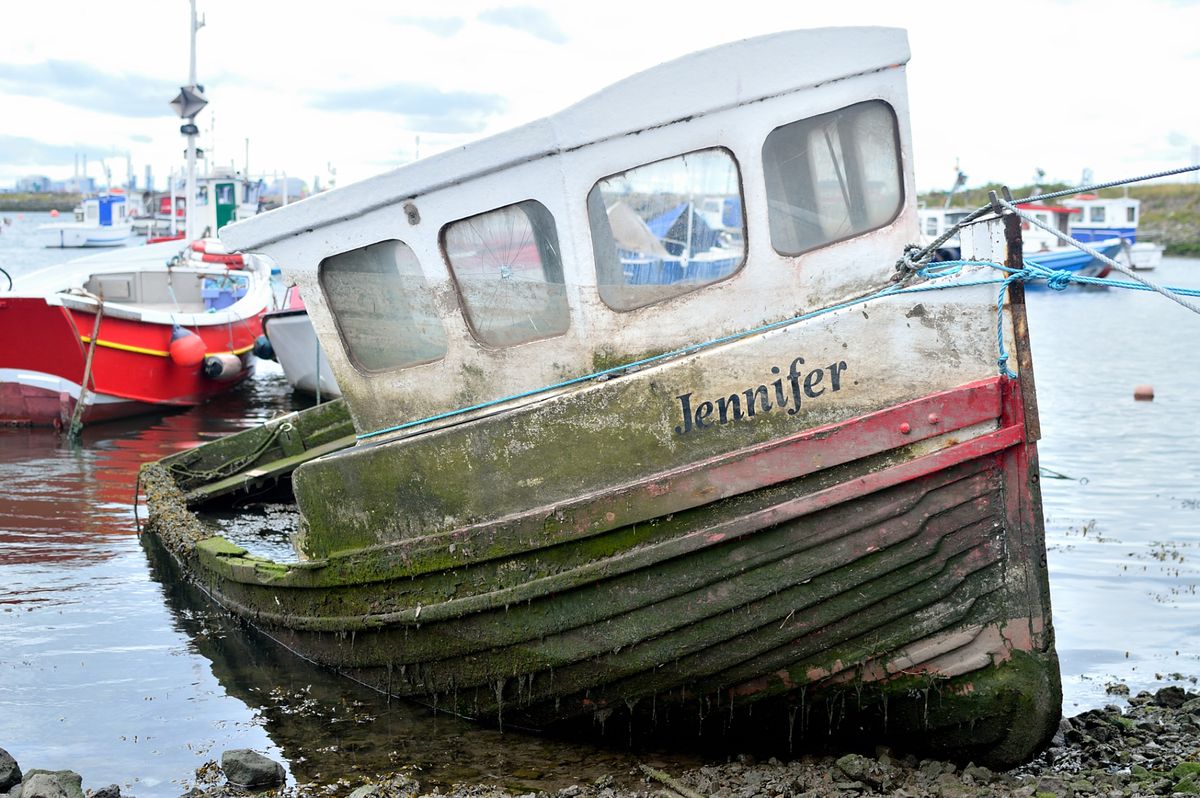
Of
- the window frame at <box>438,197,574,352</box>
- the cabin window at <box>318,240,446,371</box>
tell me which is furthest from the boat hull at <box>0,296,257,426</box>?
the window frame at <box>438,197,574,352</box>

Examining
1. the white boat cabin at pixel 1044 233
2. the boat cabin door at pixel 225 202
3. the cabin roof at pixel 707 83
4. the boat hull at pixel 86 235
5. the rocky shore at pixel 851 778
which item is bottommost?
the rocky shore at pixel 851 778

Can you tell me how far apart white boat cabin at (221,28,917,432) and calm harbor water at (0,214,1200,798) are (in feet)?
6.38

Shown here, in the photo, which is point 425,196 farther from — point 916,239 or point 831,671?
point 831,671

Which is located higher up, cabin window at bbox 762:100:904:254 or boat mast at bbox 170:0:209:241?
boat mast at bbox 170:0:209:241

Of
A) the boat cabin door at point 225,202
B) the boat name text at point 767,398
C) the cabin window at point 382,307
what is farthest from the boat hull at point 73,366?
the boat name text at point 767,398

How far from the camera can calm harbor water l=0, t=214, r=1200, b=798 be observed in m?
6.06

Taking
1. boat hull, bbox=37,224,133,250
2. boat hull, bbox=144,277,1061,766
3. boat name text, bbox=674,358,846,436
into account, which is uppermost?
boat hull, bbox=37,224,133,250

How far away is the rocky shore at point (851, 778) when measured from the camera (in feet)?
17.0

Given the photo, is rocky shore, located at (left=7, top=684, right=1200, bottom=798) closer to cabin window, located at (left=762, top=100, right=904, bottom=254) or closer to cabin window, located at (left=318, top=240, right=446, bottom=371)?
cabin window, located at (left=318, top=240, right=446, bottom=371)

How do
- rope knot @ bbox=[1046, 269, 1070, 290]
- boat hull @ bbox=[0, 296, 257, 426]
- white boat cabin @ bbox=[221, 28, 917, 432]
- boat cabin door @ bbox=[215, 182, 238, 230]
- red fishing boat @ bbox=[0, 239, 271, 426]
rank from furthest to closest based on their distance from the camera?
boat cabin door @ bbox=[215, 182, 238, 230] < red fishing boat @ bbox=[0, 239, 271, 426] < boat hull @ bbox=[0, 296, 257, 426] < white boat cabin @ bbox=[221, 28, 917, 432] < rope knot @ bbox=[1046, 269, 1070, 290]

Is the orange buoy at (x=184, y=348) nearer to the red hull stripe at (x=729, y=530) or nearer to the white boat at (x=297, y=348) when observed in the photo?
the white boat at (x=297, y=348)

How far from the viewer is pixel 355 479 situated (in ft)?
20.1

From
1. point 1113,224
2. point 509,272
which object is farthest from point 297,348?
point 1113,224

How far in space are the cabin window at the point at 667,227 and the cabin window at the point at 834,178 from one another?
20cm
